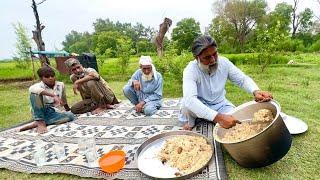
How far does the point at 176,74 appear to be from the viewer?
6508mm

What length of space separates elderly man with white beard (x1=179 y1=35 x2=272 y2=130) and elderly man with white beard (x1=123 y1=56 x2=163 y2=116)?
102 centimetres

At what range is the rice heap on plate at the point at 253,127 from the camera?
269 centimetres

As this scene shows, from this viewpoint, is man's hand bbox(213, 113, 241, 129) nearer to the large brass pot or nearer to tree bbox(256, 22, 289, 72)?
the large brass pot

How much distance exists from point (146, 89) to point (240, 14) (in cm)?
2678

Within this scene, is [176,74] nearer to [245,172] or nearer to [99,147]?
[99,147]

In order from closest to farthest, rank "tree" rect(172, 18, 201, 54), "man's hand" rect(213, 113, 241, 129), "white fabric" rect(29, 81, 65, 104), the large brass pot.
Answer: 1. the large brass pot
2. "man's hand" rect(213, 113, 241, 129)
3. "white fabric" rect(29, 81, 65, 104)
4. "tree" rect(172, 18, 201, 54)

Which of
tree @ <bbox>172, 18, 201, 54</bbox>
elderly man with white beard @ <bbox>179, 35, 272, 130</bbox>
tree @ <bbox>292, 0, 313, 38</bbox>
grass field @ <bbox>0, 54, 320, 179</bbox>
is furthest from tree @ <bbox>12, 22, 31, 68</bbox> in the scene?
tree @ <bbox>292, 0, 313, 38</bbox>

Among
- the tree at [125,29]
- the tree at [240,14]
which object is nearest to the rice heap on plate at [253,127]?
the tree at [240,14]

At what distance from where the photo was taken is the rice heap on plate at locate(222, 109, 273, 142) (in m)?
2.69

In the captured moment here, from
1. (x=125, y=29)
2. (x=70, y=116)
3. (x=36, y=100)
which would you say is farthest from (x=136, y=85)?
(x=125, y=29)

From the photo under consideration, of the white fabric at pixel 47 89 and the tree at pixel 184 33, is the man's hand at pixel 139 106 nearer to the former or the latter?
the white fabric at pixel 47 89

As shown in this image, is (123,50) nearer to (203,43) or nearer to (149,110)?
(149,110)

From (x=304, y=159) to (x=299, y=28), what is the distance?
34.1 meters

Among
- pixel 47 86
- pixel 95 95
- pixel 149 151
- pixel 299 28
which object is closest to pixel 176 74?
pixel 95 95
